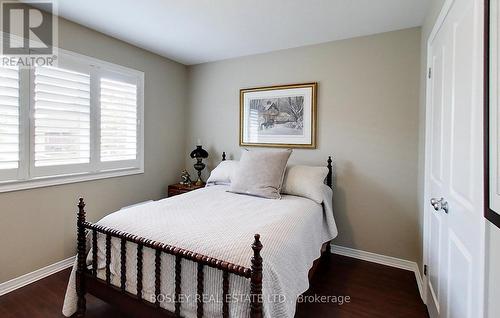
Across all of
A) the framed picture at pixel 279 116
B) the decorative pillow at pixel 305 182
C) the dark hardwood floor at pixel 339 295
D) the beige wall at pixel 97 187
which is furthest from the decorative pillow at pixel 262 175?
the beige wall at pixel 97 187

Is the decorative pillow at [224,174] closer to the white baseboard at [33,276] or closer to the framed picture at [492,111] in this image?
the white baseboard at [33,276]

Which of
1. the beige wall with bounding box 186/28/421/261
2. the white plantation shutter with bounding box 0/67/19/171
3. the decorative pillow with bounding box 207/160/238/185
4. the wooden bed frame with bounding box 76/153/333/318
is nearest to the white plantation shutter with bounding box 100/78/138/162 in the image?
the white plantation shutter with bounding box 0/67/19/171

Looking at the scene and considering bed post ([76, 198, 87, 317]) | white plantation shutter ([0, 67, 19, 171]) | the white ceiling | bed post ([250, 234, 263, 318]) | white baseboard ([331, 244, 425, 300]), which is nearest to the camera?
bed post ([250, 234, 263, 318])

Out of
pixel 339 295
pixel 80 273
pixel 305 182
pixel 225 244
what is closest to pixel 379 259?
pixel 339 295

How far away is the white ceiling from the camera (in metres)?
2.20

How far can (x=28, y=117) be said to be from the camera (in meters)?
2.26

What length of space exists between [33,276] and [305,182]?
8.54 feet

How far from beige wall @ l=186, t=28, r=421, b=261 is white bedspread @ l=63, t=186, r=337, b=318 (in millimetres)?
878

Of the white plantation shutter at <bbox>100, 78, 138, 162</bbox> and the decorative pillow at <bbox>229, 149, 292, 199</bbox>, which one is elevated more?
the white plantation shutter at <bbox>100, 78, 138, 162</bbox>

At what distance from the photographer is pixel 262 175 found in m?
2.56

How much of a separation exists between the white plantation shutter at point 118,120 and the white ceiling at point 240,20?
1.87 ft

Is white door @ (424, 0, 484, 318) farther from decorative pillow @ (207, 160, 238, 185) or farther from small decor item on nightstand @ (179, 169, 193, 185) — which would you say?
small decor item on nightstand @ (179, 169, 193, 185)

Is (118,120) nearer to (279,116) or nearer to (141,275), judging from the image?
(279,116)

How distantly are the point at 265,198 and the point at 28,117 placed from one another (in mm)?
2189
